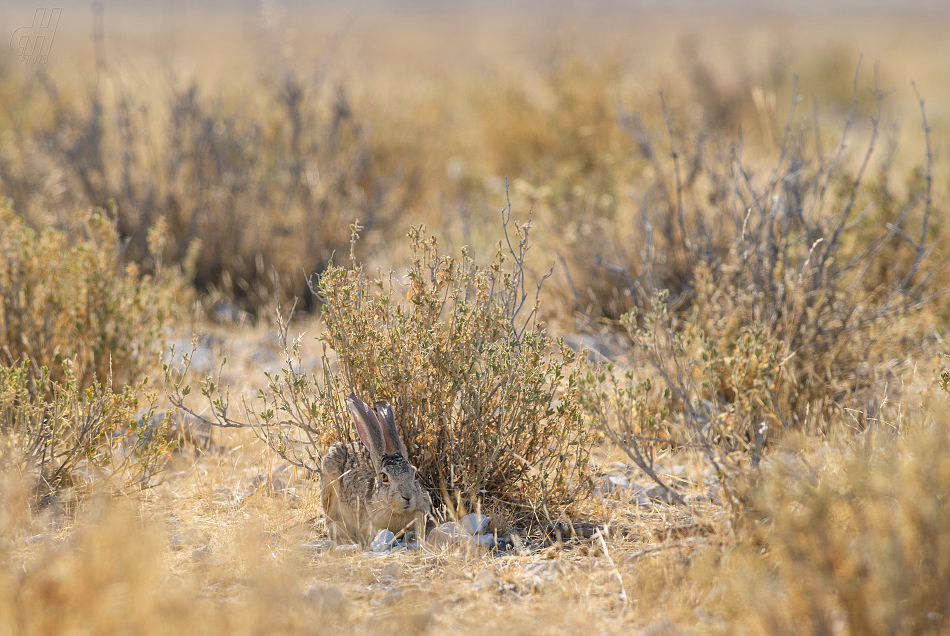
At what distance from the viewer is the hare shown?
2779mm

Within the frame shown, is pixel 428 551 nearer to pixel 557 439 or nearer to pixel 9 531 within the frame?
pixel 557 439

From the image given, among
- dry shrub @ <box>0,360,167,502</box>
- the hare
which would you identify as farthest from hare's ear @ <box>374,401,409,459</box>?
dry shrub @ <box>0,360,167,502</box>

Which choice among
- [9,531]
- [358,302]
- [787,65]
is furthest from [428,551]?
[787,65]

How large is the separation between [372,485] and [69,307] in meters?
2.05

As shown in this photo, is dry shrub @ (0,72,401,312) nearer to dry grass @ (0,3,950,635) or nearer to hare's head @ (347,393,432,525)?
dry grass @ (0,3,950,635)

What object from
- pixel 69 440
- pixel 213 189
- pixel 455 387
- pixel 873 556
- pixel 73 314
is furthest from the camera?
pixel 213 189

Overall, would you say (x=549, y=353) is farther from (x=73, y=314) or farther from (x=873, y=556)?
(x=73, y=314)

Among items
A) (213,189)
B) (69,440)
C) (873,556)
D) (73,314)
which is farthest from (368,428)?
(213,189)

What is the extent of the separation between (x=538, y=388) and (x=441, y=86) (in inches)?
402

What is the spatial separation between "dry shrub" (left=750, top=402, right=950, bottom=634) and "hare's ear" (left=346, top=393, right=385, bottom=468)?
1.26 metres

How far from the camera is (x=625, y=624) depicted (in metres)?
2.29

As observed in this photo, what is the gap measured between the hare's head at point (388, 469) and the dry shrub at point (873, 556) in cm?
115

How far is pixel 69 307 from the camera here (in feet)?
13.0

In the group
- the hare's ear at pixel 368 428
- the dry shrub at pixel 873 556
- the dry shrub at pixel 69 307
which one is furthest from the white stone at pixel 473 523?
the dry shrub at pixel 69 307
